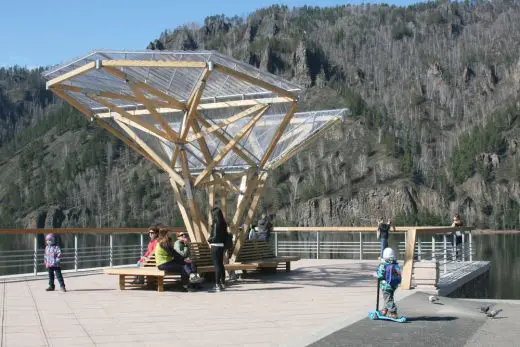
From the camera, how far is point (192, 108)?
16016 millimetres

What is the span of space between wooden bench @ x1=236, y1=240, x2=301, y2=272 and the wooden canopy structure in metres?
0.36

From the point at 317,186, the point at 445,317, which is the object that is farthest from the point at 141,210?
the point at 445,317

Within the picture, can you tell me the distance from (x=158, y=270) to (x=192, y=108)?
4032 mm

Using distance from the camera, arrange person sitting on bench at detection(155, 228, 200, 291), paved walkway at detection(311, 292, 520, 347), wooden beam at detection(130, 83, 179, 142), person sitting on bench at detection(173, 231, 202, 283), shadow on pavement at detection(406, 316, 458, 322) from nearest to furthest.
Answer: paved walkway at detection(311, 292, 520, 347)
shadow on pavement at detection(406, 316, 458, 322)
person sitting on bench at detection(155, 228, 200, 291)
person sitting on bench at detection(173, 231, 202, 283)
wooden beam at detection(130, 83, 179, 142)

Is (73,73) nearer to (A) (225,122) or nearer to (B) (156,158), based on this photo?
(B) (156,158)

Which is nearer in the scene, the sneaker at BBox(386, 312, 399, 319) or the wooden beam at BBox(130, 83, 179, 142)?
the sneaker at BBox(386, 312, 399, 319)

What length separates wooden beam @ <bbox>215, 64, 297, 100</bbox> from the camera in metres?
14.8

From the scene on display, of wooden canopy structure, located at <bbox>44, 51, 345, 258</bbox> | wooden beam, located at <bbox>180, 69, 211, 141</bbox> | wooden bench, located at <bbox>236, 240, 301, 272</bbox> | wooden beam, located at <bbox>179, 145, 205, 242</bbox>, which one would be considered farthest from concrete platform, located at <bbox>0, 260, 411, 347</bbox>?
wooden beam, located at <bbox>180, 69, 211, 141</bbox>

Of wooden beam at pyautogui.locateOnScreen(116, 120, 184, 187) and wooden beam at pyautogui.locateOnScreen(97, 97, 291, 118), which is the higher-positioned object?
wooden beam at pyautogui.locateOnScreen(97, 97, 291, 118)

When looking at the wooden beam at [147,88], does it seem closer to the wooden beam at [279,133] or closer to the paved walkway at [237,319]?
the wooden beam at [279,133]

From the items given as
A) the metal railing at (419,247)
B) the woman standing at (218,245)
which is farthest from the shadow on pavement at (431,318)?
the woman standing at (218,245)

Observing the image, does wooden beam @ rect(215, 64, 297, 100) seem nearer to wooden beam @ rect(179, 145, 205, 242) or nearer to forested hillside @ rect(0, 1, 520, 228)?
wooden beam @ rect(179, 145, 205, 242)

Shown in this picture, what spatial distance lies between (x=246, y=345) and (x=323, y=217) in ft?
478

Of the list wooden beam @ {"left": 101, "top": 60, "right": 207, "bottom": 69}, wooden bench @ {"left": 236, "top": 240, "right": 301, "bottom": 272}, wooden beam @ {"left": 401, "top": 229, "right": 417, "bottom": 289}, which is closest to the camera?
wooden beam @ {"left": 401, "top": 229, "right": 417, "bottom": 289}
